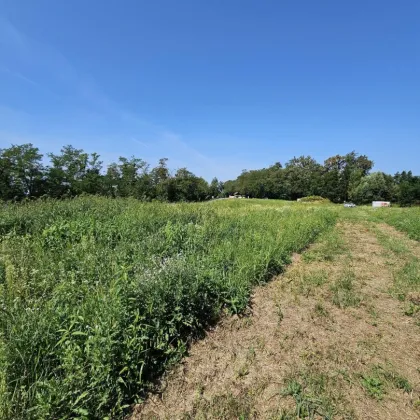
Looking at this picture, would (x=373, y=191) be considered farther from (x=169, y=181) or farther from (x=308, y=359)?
(x=308, y=359)

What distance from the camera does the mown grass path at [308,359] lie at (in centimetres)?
218

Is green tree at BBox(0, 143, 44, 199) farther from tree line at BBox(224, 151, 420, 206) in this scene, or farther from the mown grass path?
tree line at BBox(224, 151, 420, 206)

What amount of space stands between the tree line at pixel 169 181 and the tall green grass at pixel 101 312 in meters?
14.1

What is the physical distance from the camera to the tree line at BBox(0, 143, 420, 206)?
1485 inches

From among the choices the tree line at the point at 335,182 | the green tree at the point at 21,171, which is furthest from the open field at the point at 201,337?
the tree line at the point at 335,182

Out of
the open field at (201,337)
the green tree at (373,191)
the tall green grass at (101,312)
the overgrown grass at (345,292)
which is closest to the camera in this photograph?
the tall green grass at (101,312)

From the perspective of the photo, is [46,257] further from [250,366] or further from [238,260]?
[250,366]

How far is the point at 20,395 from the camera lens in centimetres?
194

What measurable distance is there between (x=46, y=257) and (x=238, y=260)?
11.6ft

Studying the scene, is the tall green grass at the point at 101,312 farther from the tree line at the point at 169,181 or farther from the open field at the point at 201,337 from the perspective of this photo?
the tree line at the point at 169,181

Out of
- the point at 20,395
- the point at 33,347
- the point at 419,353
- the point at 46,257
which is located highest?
the point at 46,257

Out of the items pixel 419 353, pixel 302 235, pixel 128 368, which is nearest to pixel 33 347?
pixel 128 368

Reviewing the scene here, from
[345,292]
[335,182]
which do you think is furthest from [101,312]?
[335,182]

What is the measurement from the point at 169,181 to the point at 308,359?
4802 centimetres
